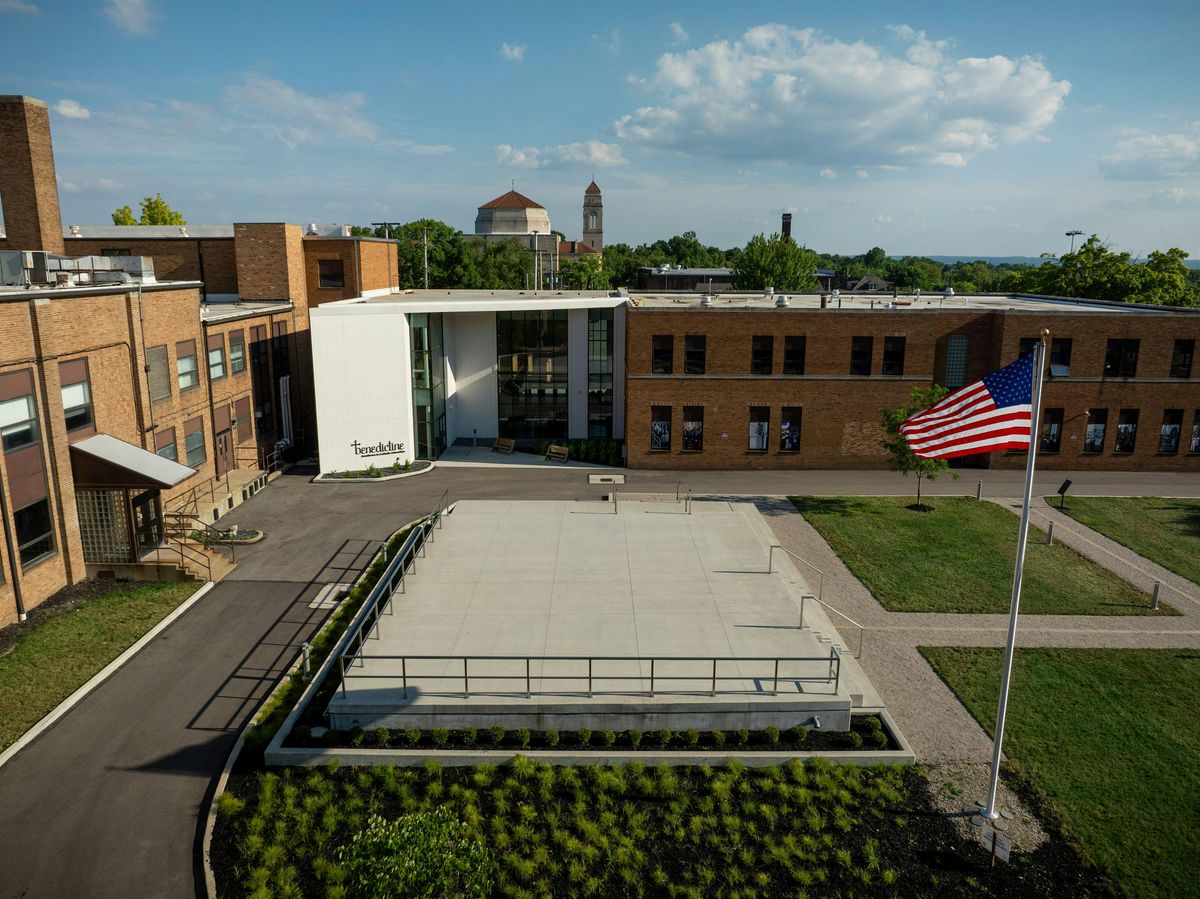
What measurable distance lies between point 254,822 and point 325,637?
23.2 ft

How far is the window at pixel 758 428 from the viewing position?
39.1m

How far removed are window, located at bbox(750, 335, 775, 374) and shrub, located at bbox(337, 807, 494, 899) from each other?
3007 cm

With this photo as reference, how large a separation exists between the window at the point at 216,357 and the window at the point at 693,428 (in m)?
20.9

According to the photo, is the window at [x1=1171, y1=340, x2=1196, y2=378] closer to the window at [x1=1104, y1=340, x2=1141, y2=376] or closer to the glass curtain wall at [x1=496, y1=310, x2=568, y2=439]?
the window at [x1=1104, y1=340, x2=1141, y2=376]

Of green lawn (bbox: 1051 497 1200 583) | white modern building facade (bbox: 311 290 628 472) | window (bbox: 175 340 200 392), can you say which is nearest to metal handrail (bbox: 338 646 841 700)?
green lawn (bbox: 1051 497 1200 583)

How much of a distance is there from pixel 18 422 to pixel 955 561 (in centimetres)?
2824

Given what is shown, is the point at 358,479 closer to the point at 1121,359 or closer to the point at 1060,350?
the point at 1060,350

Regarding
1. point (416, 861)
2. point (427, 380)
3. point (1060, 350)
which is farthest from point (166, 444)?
point (1060, 350)

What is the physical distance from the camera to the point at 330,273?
44.3 metres

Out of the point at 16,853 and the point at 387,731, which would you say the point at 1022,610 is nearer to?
the point at 387,731

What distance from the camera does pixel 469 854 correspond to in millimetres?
11352

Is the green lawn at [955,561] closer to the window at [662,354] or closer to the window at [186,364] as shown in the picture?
the window at [662,354]

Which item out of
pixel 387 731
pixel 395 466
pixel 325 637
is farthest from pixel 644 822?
pixel 395 466

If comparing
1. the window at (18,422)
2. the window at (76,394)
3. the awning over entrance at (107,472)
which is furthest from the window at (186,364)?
the window at (18,422)
